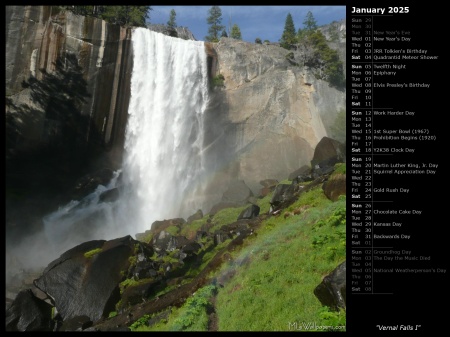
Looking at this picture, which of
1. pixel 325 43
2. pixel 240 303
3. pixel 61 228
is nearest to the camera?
pixel 240 303

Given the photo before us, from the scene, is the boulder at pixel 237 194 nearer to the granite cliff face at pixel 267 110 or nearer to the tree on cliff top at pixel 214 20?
the granite cliff face at pixel 267 110

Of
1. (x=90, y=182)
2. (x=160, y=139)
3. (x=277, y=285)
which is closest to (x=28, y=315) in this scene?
(x=277, y=285)

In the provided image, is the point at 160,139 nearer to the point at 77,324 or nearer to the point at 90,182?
the point at 90,182

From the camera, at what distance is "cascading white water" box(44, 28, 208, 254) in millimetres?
35750

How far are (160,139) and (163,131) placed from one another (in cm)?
92

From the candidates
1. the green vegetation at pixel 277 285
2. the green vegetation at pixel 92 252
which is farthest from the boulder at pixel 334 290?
the green vegetation at pixel 92 252

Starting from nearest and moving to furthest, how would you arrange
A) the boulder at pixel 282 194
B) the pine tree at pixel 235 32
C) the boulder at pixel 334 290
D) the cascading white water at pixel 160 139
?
the boulder at pixel 334 290, the boulder at pixel 282 194, the cascading white water at pixel 160 139, the pine tree at pixel 235 32

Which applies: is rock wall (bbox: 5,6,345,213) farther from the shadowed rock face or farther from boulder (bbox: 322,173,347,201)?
boulder (bbox: 322,173,347,201)

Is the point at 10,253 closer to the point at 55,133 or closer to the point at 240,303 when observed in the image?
the point at 55,133

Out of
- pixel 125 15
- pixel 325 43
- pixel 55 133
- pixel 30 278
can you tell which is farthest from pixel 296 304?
pixel 125 15

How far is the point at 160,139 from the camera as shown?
123 feet

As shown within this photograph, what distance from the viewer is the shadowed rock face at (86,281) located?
17.2 meters

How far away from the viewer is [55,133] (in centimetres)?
3397
